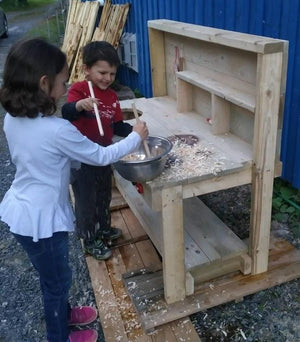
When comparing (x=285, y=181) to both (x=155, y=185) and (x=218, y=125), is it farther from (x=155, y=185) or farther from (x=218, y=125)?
(x=155, y=185)

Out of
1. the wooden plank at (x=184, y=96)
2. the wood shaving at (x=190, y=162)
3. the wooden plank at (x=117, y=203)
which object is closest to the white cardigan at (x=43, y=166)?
the wood shaving at (x=190, y=162)

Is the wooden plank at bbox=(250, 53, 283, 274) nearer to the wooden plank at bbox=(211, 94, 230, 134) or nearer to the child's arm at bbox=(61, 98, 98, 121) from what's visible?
the wooden plank at bbox=(211, 94, 230, 134)

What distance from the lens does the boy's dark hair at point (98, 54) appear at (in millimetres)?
2475

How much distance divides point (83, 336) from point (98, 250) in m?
0.78

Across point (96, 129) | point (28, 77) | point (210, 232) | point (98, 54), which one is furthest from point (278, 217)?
point (28, 77)

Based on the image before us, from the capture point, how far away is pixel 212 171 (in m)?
2.23

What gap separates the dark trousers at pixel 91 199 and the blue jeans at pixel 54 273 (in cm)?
83

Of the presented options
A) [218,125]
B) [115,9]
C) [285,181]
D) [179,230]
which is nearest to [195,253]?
[179,230]

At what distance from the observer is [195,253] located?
2633 mm

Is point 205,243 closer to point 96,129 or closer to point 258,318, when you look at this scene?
point 258,318

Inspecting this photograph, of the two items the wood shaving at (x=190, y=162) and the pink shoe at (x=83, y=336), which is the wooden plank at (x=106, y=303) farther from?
the wood shaving at (x=190, y=162)

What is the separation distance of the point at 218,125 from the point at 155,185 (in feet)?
2.81

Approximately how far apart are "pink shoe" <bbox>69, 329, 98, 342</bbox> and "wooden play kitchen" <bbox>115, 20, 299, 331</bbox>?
0.31 meters

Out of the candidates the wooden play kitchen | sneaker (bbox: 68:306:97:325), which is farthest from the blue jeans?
the wooden play kitchen
